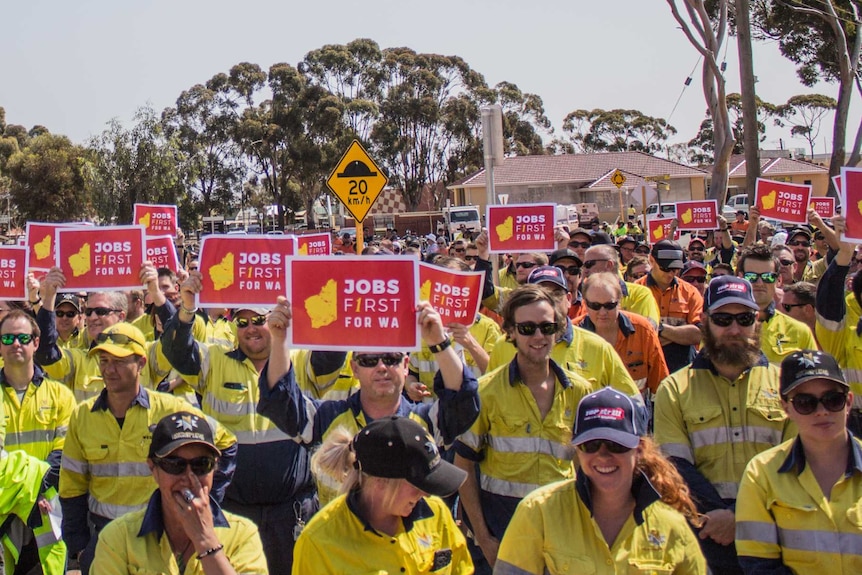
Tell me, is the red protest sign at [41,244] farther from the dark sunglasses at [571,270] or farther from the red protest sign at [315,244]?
the dark sunglasses at [571,270]

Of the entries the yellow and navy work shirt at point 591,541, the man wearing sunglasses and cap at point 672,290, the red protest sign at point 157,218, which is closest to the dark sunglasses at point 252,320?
the yellow and navy work shirt at point 591,541

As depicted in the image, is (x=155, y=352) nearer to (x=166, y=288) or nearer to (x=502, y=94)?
(x=166, y=288)

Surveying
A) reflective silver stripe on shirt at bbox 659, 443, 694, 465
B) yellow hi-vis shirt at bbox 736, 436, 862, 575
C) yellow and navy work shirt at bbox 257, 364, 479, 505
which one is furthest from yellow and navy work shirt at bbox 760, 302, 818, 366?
yellow and navy work shirt at bbox 257, 364, 479, 505

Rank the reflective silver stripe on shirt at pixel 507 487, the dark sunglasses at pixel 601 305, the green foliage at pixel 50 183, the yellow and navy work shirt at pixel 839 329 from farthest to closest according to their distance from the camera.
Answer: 1. the green foliage at pixel 50 183
2. the dark sunglasses at pixel 601 305
3. the yellow and navy work shirt at pixel 839 329
4. the reflective silver stripe on shirt at pixel 507 487

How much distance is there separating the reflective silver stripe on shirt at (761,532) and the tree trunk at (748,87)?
19792 mm

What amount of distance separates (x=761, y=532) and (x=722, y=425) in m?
0.86

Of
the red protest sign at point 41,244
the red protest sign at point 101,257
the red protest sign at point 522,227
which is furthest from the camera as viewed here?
the red protest sign at point 522,227

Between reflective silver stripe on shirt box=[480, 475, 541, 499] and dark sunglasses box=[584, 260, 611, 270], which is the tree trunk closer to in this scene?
dark sunglasses box=[584, 260, 611, 270]

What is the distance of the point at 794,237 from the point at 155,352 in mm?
8119

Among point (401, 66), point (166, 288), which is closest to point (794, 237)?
point (166, 288)

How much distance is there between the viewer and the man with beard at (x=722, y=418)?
4.31 metres

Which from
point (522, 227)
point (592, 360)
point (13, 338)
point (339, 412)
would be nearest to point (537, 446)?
point (592, 360)

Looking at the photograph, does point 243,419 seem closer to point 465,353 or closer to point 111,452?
point 111,452

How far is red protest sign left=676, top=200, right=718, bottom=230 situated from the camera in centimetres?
1544
